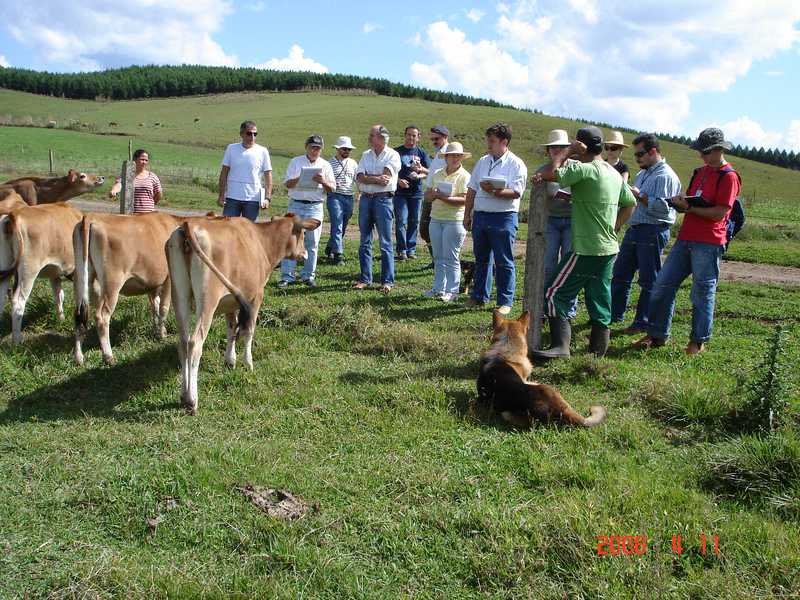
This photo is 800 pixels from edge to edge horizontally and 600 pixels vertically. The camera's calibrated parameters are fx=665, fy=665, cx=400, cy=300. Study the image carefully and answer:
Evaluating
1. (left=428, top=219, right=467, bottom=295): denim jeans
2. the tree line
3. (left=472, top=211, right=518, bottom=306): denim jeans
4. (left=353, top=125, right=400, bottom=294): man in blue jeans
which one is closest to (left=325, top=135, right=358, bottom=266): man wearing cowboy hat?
(left=353, top=125, right=400, bottom=294): man in blue jeans

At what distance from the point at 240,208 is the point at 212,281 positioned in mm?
4609

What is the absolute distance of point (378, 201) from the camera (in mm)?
10562

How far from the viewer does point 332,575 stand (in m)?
3.63

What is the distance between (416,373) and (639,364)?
99.1 inches

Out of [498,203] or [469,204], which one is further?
[469,204]

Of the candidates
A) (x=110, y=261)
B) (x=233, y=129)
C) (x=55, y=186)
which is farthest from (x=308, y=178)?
(x=233, y=129)

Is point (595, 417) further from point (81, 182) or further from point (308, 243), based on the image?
point (81, 182)

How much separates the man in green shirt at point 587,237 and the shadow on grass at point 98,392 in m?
4.01

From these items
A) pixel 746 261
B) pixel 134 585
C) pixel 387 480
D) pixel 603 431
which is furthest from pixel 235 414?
pixel 746 261

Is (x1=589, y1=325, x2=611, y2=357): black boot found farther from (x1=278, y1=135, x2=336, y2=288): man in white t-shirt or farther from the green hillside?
the green hillside

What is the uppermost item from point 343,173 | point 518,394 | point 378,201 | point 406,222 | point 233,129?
point 233,129

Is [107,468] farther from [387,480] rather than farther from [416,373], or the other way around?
[416,373]

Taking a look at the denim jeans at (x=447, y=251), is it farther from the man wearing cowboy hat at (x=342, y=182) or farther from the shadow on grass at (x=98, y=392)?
the shadow on grass at (x=98, y=392)

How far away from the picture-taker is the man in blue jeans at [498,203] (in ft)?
29.2
